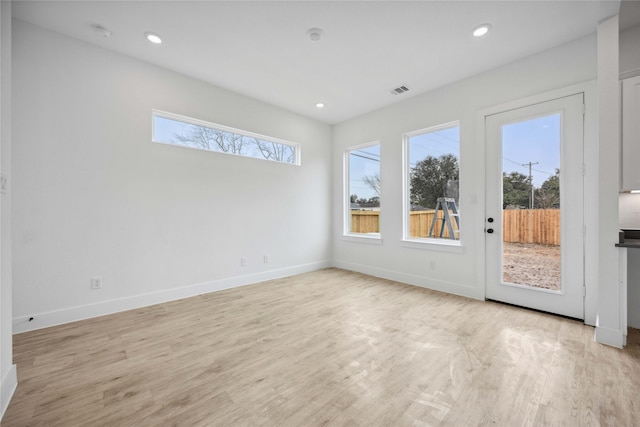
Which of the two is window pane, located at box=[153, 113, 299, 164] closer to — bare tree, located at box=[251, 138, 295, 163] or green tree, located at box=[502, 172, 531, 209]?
bare tree, located at box=[251, 138, 295, 163]

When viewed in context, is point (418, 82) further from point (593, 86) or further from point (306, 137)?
point (306, 137)

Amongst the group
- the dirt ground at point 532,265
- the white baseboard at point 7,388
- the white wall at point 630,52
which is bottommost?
the white baseboard at point 7,388

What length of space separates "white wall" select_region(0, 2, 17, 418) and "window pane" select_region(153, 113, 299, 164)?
1.70 metres

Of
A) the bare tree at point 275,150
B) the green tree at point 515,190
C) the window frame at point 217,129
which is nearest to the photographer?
the green tree at point 515,190

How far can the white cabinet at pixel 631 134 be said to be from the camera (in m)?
2.28

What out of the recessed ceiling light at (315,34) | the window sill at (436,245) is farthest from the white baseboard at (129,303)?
the recessed ceiling light at (315,34)

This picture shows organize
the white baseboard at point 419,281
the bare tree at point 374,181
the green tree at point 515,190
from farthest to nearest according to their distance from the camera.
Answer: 1. the bare tree at point 374,181
2. the white baseboard at point 419,281
3. the green tree at point 515,190

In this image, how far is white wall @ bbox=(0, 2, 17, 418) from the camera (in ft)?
5.22

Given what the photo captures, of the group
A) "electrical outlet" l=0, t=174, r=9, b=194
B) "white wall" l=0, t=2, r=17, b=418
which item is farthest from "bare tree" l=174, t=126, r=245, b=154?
"electrical outlet" l=0, t=174, r=9, b=194

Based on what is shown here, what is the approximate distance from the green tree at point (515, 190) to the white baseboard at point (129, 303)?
3484 mm

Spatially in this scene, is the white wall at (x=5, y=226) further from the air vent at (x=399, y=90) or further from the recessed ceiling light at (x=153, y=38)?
the air vent at (x=399, y=90)

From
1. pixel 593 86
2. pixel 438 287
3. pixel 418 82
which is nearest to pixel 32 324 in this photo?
pixel 438 287

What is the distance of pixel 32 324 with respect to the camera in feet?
8.46

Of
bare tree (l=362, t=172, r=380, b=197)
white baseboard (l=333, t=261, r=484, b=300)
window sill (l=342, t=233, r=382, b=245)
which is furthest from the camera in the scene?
bare tree (l=362, t=172, r=380, b=197)
